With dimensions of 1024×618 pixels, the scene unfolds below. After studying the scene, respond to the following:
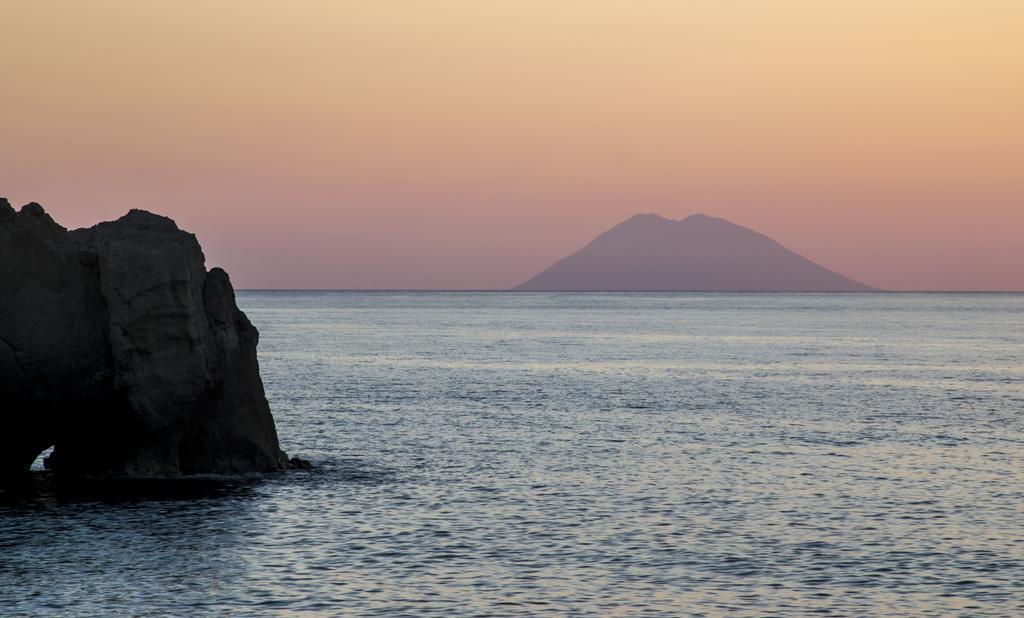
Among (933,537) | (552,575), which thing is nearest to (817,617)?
(552,575)

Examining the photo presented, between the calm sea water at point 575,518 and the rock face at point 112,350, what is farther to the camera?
the rock face at point 112,350

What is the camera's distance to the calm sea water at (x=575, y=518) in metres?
24.0

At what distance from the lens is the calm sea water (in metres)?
24.0

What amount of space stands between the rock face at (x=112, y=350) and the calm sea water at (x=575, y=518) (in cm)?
324

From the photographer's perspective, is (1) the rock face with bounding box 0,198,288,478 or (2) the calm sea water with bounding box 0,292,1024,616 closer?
(2) the calm sea water with bounding box 0,292,1024,616

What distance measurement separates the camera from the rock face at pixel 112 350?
119 feet

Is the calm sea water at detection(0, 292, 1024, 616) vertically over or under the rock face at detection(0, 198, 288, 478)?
under

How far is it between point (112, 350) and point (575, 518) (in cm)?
1570

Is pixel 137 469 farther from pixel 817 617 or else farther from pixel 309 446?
pixel 817 617

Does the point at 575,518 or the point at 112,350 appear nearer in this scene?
the point at 575,518

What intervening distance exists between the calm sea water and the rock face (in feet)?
10.6

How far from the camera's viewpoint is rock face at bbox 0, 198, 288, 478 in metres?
36.3

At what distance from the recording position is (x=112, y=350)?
36688 mm

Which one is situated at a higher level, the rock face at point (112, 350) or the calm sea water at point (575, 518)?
the rock face at point (112, 350)
